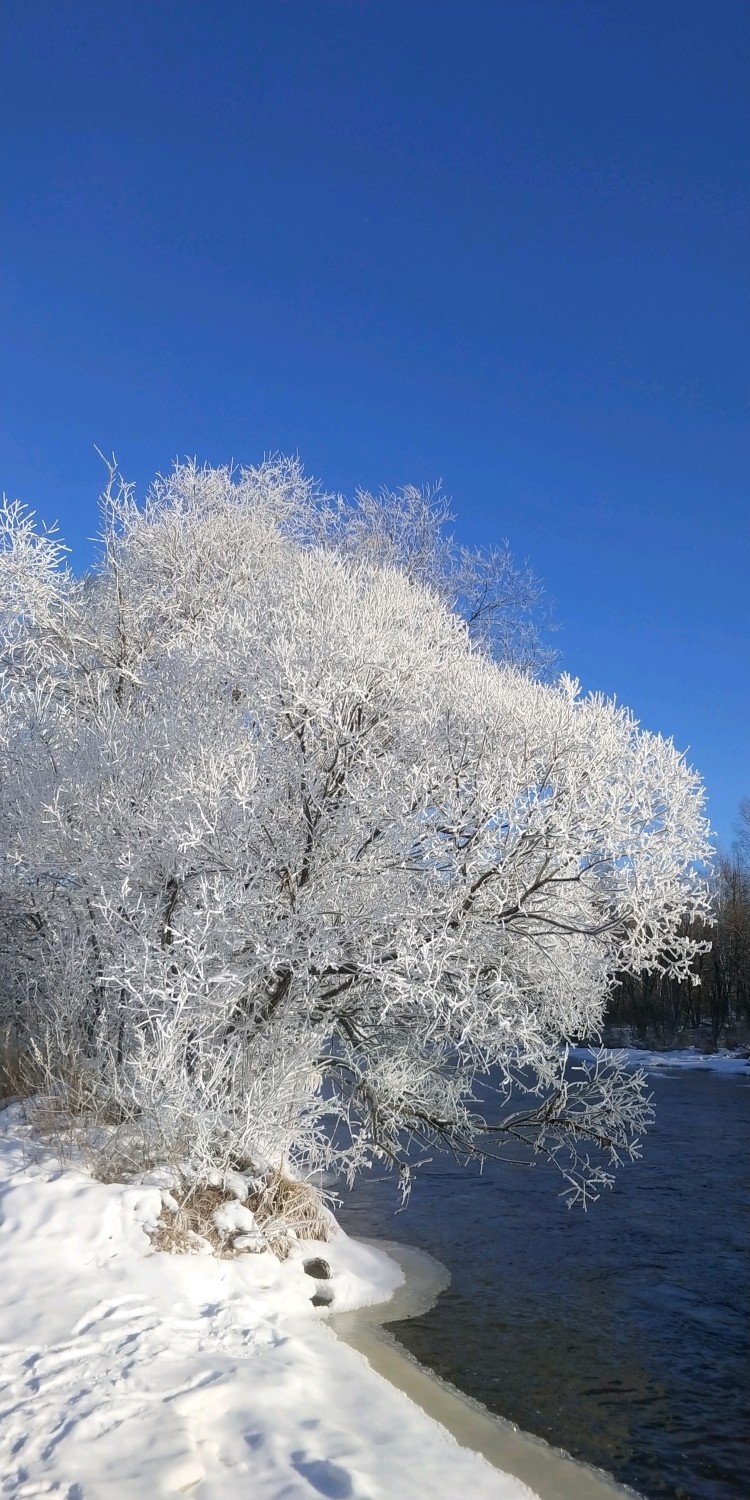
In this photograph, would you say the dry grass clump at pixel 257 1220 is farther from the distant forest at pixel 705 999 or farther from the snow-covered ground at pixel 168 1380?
the distant forest at pixel 705 999

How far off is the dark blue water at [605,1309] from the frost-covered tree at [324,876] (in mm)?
1206

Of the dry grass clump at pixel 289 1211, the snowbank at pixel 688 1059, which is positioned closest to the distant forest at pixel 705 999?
the snowbank at pixel 688 1059

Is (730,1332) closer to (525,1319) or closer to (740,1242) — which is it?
(525,1319)

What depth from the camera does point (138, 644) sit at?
13180mm

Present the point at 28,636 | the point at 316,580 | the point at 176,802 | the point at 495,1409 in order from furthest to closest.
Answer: the point at 28,636
the point at 316,580
the point at 176,802
the point at 495,1409

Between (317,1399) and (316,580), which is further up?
(316,580)

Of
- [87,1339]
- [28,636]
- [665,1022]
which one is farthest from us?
[665,1022]

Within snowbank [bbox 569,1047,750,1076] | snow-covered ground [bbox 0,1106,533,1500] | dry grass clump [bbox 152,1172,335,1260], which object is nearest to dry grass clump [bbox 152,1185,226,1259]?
dry grass clump [bbox 152,1172,335,1260]

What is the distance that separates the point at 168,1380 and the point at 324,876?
4.16m

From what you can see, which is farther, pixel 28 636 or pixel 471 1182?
pixel 471 1182

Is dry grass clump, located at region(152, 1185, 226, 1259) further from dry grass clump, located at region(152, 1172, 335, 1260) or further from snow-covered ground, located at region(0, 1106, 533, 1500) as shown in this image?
snow-covered ground, located at region(0, 1106, 533, 1500)

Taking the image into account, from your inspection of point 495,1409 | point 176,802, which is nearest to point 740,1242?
point 495,1409

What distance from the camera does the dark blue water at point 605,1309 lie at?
6.35 metres

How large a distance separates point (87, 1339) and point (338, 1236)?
4.25 metres
